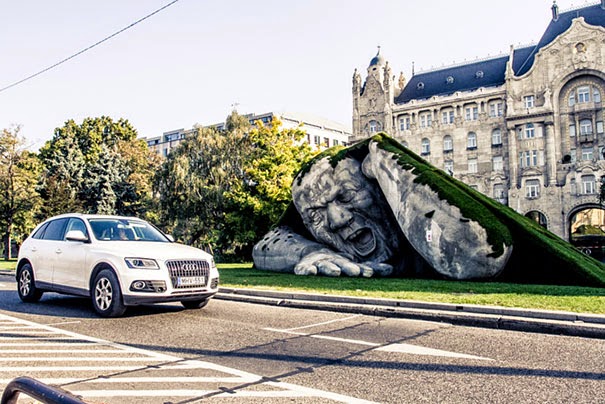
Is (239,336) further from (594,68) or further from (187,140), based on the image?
(594,68)

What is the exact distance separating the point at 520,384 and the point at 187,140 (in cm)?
3766

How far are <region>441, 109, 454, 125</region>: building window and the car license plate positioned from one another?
57852 millimetres

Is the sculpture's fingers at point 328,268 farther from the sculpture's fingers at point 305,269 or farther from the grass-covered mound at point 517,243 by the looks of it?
the grass-covered mound at point 517,243

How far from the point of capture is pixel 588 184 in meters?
49.5

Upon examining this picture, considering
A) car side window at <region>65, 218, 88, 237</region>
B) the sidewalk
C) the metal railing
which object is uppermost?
car side window at <region>65, 218, 88, 237</region>

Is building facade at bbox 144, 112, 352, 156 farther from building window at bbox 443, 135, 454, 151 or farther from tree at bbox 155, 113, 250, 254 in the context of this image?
tree at bbox 155, 113, 250, 254

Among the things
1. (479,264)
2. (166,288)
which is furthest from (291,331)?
(479,264)

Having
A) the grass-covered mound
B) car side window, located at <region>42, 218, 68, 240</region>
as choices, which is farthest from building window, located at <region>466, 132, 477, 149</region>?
car side window, located at <region>42, 218, 68, 240</region>

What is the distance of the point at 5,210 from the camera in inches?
1439

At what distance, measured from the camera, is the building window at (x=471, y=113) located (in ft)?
Answer: 196

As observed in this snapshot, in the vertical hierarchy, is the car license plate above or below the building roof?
below

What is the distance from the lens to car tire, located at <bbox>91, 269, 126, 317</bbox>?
823cm

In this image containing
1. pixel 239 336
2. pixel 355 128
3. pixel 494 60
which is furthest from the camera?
pixel 355 128

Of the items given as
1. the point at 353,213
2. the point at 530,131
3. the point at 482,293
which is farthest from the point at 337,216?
the point at 530,131
